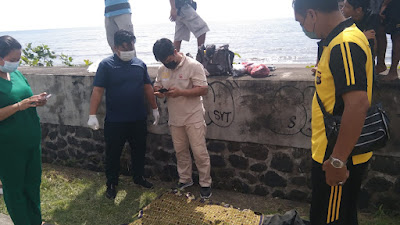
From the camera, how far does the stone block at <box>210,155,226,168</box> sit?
4.80 meters

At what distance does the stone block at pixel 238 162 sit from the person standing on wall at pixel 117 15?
254cm

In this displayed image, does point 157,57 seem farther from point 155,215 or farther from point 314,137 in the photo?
point 314,137

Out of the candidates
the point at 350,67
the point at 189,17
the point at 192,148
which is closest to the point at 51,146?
the point at 192,148

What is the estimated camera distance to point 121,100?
4500 mm

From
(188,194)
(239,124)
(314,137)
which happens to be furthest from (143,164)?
(314,137)

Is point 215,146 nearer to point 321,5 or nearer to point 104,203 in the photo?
point 104,203

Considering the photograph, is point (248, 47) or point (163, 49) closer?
point (163, 49)

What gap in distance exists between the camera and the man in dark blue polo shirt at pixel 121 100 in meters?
4.40

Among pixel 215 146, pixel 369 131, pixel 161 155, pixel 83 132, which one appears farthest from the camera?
pixel 83 132

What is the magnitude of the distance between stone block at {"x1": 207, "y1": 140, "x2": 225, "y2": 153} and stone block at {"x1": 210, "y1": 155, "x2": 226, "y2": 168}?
9 centimetres

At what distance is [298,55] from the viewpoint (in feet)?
96.2

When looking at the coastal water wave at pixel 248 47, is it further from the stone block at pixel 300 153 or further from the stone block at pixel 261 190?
the stone block at pixel 300 153

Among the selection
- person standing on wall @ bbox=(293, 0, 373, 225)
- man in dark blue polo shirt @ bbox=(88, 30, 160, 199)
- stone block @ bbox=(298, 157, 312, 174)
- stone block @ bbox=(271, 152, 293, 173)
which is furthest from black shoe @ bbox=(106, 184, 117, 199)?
person standing on wall @ bbox=(293, 0, 373, 225)

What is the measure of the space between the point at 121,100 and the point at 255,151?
1.87 m
